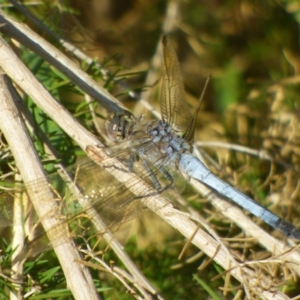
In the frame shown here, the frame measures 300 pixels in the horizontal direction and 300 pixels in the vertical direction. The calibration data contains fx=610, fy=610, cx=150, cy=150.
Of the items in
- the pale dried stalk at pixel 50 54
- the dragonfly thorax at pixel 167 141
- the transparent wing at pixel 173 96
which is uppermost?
the pale dried stalk at pixel 50 54

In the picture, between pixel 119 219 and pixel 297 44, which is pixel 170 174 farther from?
pixel 297 44

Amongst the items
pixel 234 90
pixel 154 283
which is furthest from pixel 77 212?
pixel 234 90

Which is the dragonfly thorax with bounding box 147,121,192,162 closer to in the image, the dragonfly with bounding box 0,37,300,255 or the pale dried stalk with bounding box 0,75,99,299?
the dragonfly with bounding box 0,37,300,255

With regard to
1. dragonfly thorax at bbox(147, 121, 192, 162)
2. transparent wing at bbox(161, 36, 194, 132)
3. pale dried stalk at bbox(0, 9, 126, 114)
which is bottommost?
dragonfly thorax at bbox(147, 121, 192, 162)

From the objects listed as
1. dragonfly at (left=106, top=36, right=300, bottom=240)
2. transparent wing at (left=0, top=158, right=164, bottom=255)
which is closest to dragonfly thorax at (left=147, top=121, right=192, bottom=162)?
dragonfly at (left=106, top=36, right=300, bottom=240)

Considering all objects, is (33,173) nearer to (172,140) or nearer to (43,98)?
(43,98)

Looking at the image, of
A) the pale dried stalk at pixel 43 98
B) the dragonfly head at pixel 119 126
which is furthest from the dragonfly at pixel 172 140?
the pale dried stalk at pixel 43 98

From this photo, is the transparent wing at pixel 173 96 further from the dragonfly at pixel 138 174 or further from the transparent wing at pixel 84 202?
the transparent wing at pixel 84 202

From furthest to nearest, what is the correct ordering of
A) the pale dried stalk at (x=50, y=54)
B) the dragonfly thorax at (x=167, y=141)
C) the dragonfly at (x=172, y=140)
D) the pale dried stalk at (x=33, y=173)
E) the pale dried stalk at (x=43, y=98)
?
1. the dragonfly thorax at (x=167, y=141)
2. the dragonfly at (x=172, y=140)
3. the pale dried stalk at (x=50, y=54)
4. the pale dried stalk at (x=43, y=98)
5. the pale dried stalk at (x=33, y=173)

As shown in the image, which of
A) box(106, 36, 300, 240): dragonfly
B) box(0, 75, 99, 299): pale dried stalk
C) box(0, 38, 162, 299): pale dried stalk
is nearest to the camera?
box(0, 75, 99, 299): pale dried stalk
